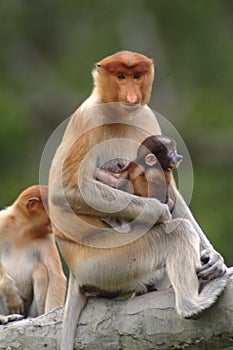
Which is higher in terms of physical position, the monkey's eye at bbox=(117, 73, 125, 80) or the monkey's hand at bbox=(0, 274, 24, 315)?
the monkey's eye at bbox=(117, 73, 125, 80)

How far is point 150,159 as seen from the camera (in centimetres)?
520

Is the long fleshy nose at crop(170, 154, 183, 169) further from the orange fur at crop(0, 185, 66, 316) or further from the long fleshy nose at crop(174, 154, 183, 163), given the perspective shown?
the orange fur at crop(0, 185, 66, 316)

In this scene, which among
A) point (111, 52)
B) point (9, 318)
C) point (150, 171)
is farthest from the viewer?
point (111, 52)

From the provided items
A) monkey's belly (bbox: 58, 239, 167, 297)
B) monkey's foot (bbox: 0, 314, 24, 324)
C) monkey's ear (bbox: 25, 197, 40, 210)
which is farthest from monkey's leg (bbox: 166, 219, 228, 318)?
monkey's ear (bbox: 25, 197, 40, 210)

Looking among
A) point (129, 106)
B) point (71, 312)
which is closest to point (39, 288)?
point (71, 312)

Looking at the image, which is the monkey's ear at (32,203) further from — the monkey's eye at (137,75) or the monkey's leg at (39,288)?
the monkey's eye at (137,75)

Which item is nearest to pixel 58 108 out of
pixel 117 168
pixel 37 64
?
pixel 37 64

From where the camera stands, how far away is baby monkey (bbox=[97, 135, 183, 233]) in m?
5.18

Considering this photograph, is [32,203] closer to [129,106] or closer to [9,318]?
[9,318]

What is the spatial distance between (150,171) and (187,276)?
0.58m

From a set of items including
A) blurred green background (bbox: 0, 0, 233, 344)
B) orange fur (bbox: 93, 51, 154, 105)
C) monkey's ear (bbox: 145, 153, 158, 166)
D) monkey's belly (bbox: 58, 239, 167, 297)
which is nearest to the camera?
monkey's belly (bbox: 58, 239, 167, 297)

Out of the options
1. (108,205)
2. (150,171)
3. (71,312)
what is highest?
(150,171)

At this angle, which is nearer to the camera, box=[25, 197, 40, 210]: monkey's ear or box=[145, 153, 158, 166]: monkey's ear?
box=[145, 153, 158, 166]: monkey's ear

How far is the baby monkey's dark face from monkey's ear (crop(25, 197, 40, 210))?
1225 mm
